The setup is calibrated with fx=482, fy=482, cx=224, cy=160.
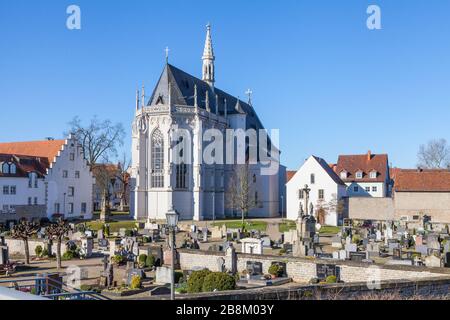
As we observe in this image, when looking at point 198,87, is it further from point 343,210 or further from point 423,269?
point 423,269

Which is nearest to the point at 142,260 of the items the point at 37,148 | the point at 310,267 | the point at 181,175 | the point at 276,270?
the point at 276,270

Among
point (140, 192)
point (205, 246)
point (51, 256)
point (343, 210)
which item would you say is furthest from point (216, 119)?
point (51, 256)

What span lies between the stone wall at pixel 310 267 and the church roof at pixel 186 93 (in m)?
37.3

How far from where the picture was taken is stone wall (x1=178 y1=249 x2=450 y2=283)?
1853 centimetres

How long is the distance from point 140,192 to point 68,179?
328 inches

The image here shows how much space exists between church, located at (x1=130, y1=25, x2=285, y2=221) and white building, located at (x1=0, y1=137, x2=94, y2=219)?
5947 mm

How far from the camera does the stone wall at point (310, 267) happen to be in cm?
1853

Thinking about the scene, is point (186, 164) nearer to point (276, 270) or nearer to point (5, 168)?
point (5, 168)

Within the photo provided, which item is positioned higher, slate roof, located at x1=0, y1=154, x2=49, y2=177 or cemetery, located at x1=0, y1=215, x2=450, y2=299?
slate roof, located at x1=0, y1=154, x2=49, y2=177

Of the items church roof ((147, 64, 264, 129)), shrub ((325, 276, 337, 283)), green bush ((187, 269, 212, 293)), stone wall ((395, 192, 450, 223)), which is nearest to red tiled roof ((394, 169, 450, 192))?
stone wall ((395, 192, 450, 223))

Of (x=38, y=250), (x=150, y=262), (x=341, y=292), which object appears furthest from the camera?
(x=38, y=250)

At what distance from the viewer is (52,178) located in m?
51.3

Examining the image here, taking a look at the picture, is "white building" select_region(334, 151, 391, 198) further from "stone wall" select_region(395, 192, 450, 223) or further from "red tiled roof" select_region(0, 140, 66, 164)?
"red tiled roof" select_region(0, 140, 66, 164)

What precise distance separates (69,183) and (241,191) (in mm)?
20530
